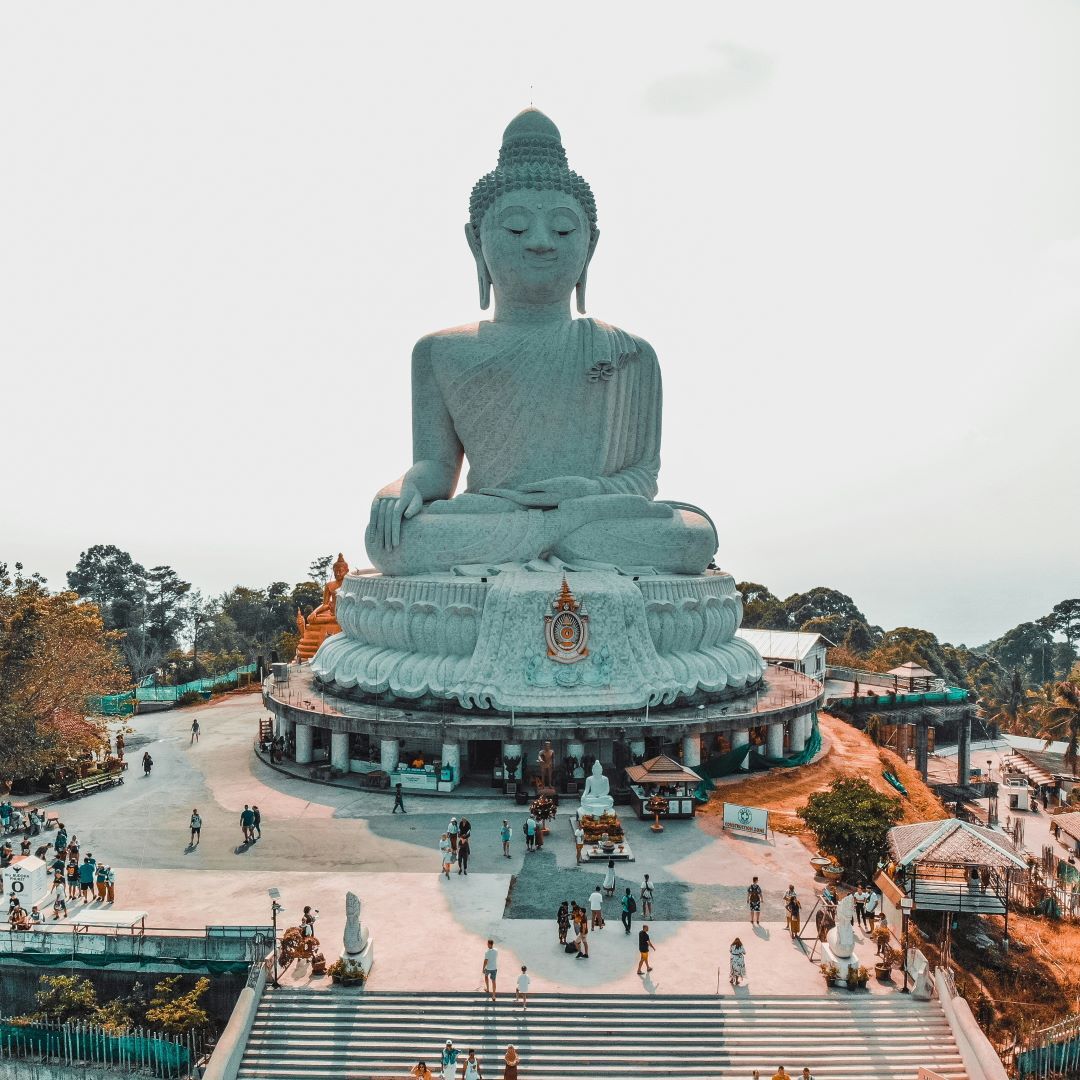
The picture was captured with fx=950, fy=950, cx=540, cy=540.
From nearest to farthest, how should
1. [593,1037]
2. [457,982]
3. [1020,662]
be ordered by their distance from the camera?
1. [593,1037]
2. [457,982]
3. [1020,662]

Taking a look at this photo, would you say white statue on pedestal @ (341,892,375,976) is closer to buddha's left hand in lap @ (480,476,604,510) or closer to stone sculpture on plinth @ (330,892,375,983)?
stone sculpture on plinth @ (330,892,375,983)

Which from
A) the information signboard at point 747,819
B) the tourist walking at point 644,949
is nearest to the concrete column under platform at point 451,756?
the information signboard at point 747,819

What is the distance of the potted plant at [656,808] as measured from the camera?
60.3 ft

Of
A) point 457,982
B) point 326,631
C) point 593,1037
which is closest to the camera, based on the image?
point 593,1037

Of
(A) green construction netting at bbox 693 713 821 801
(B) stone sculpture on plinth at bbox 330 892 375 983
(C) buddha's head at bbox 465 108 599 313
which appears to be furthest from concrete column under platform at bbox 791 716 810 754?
(B) stone sculpture on plinth at bbox 330 892 375 983

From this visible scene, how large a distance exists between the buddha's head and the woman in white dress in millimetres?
19658

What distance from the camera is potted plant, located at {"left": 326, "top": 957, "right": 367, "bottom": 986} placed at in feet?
40.7

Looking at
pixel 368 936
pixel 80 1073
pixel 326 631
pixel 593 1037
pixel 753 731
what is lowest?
pixel 80 1073

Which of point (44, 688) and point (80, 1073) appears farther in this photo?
point (44, 688)

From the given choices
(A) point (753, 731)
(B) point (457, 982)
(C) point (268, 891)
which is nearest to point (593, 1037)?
(B) point (457, 982)

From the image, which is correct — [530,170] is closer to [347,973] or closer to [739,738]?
[739,738]

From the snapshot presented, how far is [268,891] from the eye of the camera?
608 inches

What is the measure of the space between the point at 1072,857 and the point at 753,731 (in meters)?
7.30

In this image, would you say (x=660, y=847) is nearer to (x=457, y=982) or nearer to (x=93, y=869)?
(x=457, y=982)
